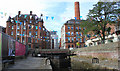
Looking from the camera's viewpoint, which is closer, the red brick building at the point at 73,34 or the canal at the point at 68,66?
the canal at the point at 68,66

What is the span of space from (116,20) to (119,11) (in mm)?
2046

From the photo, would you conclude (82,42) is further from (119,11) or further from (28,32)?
(119,11)

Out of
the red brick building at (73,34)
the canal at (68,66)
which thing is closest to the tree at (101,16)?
the canal at (68,66)

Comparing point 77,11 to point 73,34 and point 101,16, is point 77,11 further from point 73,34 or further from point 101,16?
point 101,16

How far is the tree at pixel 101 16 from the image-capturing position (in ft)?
91.4

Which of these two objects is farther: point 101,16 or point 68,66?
point 101,16

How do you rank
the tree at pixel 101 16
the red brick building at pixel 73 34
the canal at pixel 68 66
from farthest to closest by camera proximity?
1. the red brick building at pixel 73 34
2. the tree at pixel 101 16
3. the canal at pixel 68 66

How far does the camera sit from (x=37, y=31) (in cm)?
6188

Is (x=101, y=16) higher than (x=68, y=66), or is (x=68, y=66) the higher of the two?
(x=101, y=16)

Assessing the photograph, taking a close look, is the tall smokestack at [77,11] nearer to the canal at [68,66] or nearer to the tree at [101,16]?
the tree at [101,16]

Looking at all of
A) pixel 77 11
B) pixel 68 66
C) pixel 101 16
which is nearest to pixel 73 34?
pixel 77 11

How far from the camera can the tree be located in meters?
27.8

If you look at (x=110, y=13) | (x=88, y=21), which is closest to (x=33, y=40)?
(x=88, y=21)

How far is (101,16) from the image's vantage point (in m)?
28.9
